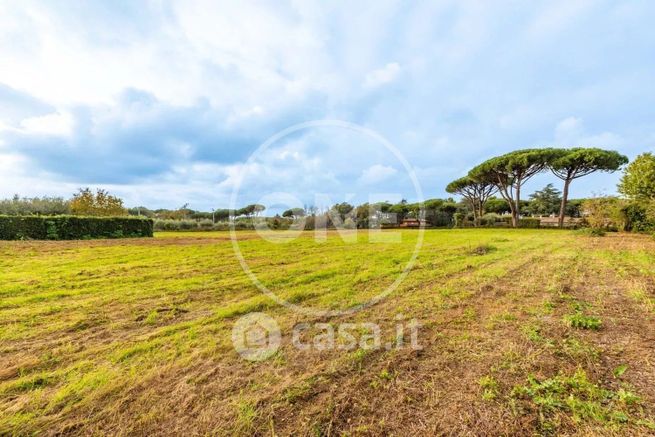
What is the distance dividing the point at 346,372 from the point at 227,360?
1.11 meters

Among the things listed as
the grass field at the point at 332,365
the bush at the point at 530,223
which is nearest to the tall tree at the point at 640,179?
the bush at the point at 530,223

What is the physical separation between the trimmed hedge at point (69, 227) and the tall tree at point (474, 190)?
3277cm

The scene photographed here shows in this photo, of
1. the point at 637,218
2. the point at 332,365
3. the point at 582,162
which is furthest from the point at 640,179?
the point at 332,365

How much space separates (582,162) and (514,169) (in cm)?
488

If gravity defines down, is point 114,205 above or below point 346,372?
above

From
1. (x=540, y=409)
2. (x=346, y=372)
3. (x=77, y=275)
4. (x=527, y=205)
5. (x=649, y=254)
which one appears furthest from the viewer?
(x=527, y=205)

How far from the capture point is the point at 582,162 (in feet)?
76.8

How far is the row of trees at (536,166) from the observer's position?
2295 centimetres

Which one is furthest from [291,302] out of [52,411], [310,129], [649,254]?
[649,254]

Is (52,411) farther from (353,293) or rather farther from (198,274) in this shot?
(198,274)

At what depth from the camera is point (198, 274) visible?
6.25 meters

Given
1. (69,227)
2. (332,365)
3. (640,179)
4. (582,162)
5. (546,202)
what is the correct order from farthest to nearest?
(546,202), (582,162), (69,227), (640,179), (332,365)

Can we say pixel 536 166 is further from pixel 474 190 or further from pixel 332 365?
pixel 332 365

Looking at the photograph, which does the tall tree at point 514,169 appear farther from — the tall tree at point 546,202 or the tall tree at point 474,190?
the tall tree at point 546,202
